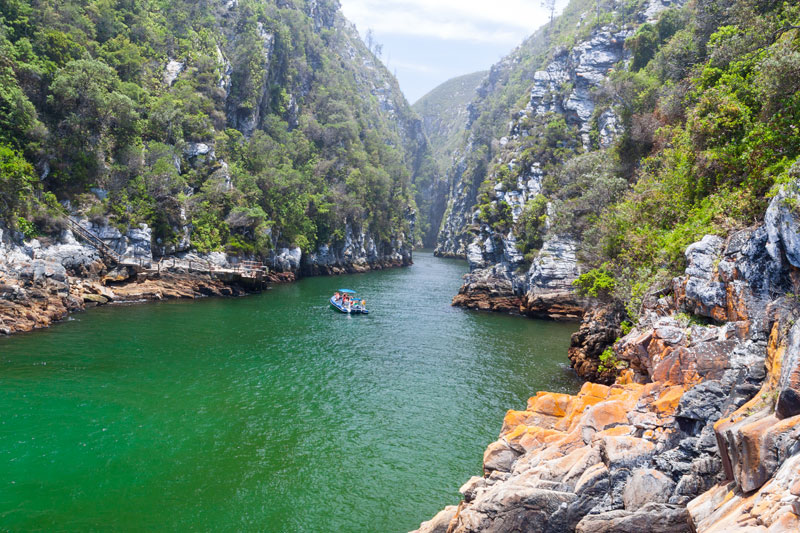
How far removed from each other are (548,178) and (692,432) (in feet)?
168

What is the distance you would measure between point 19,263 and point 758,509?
43.1 metres

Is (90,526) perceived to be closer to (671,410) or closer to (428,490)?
(428,490)

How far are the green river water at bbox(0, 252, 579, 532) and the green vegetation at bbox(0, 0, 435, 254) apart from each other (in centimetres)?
1601

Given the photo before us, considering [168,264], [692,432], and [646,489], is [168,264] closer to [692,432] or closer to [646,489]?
[646,489]

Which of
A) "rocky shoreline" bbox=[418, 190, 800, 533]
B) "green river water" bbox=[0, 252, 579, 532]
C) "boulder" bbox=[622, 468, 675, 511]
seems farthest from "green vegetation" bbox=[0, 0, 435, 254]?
"boulder" bbox=[622, 468, 675, 511]

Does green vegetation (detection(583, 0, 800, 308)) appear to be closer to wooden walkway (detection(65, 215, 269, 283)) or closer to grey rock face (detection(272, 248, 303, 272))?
wooden walkway (detection(65, 215, 269, 283))

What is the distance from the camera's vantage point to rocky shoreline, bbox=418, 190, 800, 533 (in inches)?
322

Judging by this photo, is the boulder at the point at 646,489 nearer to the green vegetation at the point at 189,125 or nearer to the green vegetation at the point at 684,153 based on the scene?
the green vegetation at the point at 684,153

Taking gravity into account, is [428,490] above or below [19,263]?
below

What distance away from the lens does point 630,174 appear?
128ft

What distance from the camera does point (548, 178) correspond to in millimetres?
58469

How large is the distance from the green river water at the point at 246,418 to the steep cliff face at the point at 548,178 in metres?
10.4

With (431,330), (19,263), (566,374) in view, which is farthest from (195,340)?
(566,374)

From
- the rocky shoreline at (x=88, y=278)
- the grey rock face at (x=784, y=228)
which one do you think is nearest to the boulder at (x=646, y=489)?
the grey rock face at (x=784, y=228)
